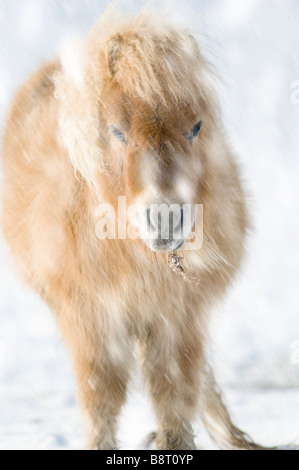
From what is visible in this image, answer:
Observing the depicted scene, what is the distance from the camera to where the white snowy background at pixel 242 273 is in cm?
285

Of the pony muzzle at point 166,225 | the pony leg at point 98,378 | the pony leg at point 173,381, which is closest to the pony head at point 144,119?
the pony muzzle at point 166,225

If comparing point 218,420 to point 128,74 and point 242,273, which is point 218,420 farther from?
point 128,74

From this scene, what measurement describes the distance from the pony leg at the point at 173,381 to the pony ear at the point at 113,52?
114 centimetres

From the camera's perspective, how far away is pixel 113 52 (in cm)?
186

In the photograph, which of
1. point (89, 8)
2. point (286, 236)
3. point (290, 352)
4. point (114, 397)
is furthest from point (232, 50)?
point (114, 397)

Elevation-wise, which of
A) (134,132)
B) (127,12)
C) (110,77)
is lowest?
(134,132)

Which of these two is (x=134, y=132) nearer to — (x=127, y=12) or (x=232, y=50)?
(x=127, y=12)

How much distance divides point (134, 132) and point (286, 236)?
463cm

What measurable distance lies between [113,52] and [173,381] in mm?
1487

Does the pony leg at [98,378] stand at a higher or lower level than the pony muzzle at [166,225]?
lower

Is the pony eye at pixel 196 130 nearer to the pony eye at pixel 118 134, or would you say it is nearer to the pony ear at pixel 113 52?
the pony eye at pixel 118 134

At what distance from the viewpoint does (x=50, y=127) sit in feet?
7.70

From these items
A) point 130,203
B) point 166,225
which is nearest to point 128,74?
point 130,203

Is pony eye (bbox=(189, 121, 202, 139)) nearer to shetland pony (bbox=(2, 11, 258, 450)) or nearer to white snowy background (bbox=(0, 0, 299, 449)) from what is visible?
shetland pony (bbox=(2, 11, 258, 450))
